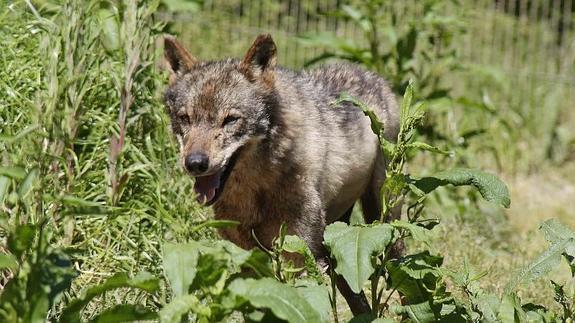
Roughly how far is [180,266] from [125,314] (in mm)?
258

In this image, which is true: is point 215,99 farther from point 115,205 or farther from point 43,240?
point 43,240

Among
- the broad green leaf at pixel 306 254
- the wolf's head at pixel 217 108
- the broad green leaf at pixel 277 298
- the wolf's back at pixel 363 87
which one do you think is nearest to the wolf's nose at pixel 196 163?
the wolf's head at pixel 217 108

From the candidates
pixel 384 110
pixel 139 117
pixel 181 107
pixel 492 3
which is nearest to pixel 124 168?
pixel 139 117

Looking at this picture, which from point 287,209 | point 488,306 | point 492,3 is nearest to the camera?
point 488,306

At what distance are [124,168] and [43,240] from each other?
2.34 metres

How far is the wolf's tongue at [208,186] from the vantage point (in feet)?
16.8

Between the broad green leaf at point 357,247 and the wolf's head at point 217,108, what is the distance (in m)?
1.02

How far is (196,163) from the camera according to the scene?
4914mm

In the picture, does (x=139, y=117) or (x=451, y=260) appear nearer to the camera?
(x=139, y=117)

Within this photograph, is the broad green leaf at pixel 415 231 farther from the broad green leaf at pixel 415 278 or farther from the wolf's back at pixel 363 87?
the wolf's back at pixel 363 87

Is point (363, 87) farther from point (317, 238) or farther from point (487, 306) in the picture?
point (487, 306)

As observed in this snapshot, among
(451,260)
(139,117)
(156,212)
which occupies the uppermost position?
(139,117)

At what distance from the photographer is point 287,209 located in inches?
213

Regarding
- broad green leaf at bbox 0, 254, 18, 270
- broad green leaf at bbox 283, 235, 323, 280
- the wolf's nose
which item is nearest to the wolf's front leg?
the wolf's nose
